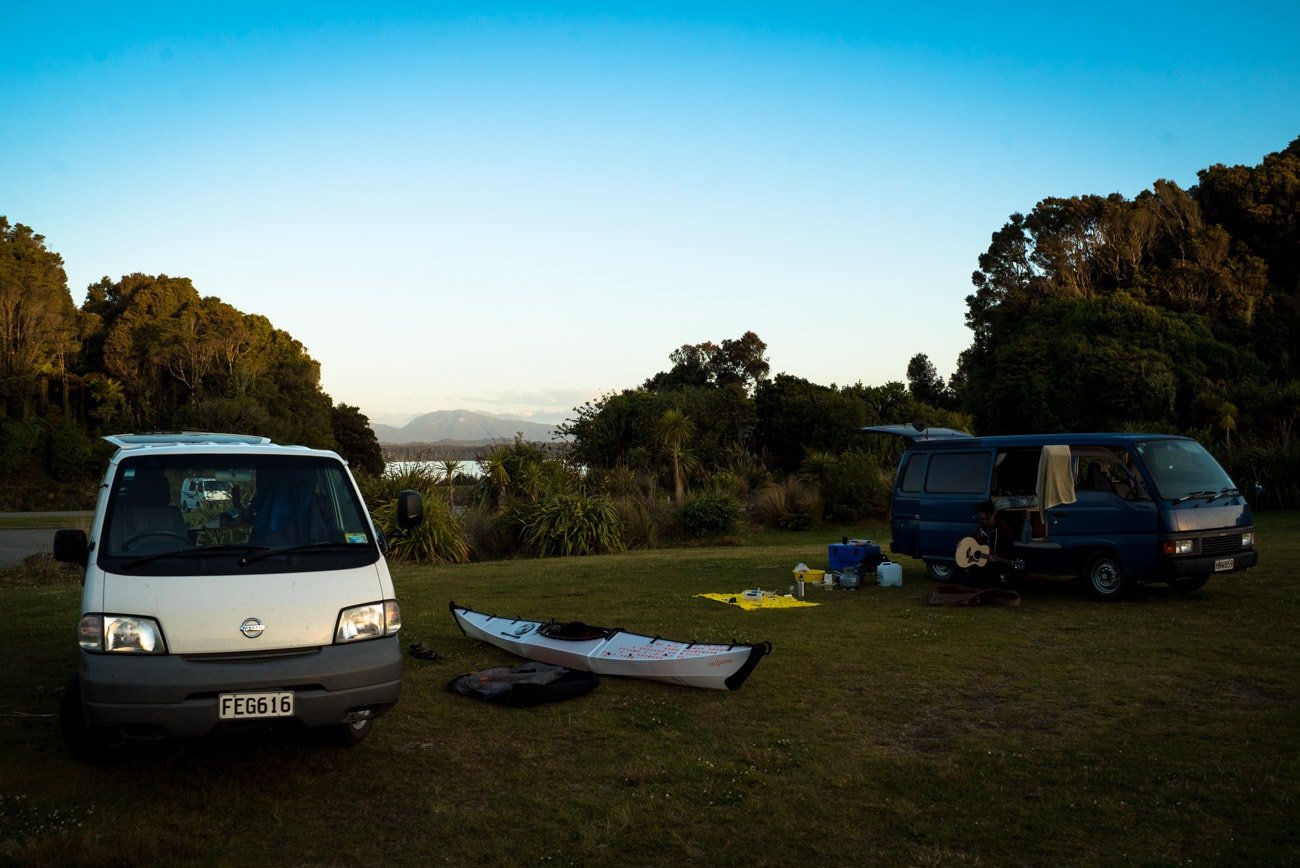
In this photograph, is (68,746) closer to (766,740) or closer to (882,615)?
(766,740)

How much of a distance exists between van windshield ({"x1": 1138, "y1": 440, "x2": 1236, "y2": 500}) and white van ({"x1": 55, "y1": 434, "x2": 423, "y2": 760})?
391 inches

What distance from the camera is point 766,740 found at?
6.77m

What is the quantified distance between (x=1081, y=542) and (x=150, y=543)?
11.1m

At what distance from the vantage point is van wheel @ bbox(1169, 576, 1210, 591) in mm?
12735

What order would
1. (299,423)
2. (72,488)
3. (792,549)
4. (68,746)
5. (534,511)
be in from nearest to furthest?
1. (68,746)
2. (792,549)
3. (534,511)
4. (72,488)
5. (299,423)

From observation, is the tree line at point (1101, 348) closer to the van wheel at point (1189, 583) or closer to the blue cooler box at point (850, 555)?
the blue cooler box at point (850, 555)

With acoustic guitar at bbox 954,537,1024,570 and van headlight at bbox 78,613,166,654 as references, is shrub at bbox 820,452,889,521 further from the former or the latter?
van headlight at bbox 78,613,166,654

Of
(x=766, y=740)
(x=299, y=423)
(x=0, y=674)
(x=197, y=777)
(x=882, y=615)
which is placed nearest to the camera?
(x=197, y=777)

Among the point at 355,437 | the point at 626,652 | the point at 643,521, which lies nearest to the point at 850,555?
the point at 626,652

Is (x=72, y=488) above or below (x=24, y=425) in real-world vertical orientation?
below

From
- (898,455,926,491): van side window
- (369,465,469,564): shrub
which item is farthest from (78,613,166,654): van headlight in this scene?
(369,465,469,564): shrub

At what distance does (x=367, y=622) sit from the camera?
590cm

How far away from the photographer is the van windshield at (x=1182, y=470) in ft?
40.0

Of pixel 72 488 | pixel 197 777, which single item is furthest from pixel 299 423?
pixel 197 777
